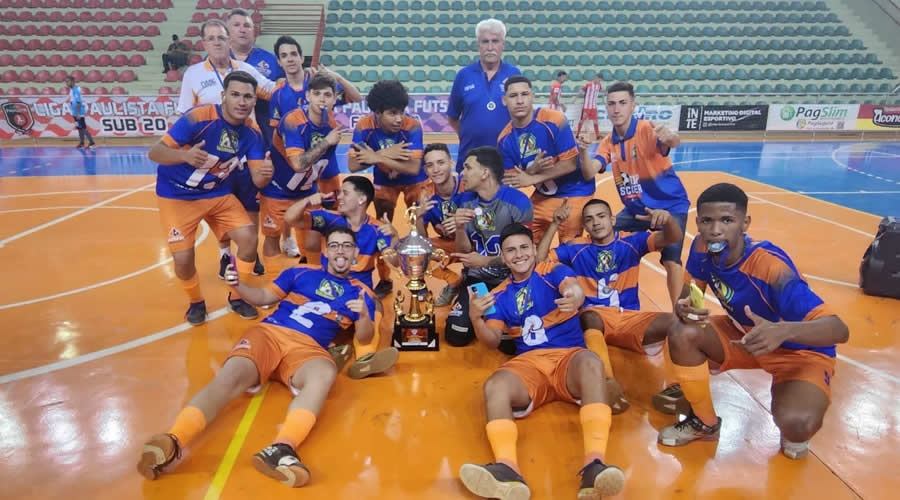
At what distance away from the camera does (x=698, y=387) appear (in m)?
2.93

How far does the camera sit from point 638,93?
18609 millimetres

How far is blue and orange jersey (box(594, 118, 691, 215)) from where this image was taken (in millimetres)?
4379

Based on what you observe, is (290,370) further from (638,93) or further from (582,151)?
(638,93)

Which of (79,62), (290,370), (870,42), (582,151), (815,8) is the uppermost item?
(815,8)

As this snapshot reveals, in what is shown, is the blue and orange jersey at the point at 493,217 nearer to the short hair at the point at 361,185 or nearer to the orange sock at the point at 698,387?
the short hair at the point at 361,185

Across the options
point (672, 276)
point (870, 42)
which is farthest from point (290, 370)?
point (870, 42)

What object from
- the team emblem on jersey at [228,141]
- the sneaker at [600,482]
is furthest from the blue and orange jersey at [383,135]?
the sneaker at [600,482]

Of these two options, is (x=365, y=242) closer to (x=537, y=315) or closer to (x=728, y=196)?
(x=537, y=315)

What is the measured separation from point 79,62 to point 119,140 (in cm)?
489

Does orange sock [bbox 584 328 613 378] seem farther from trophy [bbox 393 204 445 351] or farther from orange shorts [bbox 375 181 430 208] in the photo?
orange shorts [bbox 375 181 430 208]

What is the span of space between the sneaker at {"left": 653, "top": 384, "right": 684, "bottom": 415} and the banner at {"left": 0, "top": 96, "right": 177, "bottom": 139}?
1659 cm

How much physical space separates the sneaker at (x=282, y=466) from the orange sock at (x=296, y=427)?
0.37 feet

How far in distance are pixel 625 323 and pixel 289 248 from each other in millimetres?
4201

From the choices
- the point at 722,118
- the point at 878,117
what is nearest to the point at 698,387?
the point at 722,118
